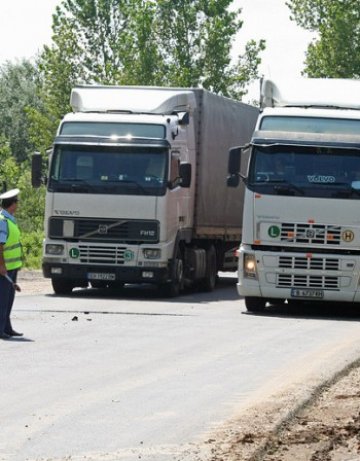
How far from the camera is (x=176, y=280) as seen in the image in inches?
1116

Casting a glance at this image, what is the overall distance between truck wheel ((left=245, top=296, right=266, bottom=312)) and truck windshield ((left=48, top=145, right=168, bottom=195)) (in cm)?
331

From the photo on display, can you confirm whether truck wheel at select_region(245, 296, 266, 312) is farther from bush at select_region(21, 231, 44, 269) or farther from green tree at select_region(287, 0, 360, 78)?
green tree at select_region(287, 0, 360, 78)

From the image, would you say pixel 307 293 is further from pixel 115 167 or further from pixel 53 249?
pixel 53 249

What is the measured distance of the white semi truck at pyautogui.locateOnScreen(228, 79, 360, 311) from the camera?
2361 centimetres

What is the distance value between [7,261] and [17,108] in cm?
8945

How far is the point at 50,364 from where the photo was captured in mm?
14797

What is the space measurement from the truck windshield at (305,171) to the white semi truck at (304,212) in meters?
0.02

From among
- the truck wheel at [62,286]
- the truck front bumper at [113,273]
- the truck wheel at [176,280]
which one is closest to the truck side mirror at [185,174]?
the truck wheel at [176,280]

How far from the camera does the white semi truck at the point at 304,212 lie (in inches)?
930

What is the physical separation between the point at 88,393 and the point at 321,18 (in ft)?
180

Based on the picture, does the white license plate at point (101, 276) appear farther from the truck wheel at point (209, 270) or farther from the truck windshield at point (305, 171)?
the truck windshield at point (305, 171)

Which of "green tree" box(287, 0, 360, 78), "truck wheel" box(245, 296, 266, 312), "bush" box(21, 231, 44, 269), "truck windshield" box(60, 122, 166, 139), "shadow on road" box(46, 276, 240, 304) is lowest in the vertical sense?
"bush" box(21, 231, 44, 269)

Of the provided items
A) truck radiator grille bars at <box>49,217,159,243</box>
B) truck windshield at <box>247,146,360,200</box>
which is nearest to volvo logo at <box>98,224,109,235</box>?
truck radiator grille bars at <box>49,217,159,243</box>

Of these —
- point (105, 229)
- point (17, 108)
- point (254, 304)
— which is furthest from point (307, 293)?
point (17, 108)
